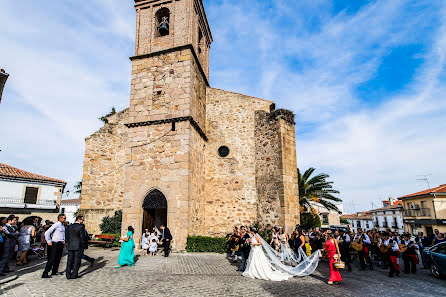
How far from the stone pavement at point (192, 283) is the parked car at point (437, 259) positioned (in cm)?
28

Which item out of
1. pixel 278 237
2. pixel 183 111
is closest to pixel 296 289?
pixel 278 237

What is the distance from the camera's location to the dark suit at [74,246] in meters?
6.67

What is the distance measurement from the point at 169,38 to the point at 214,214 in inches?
410

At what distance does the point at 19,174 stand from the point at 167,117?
18700 millimetres

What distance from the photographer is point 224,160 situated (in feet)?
50.5

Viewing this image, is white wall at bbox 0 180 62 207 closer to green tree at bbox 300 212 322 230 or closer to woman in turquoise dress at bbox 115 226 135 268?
woman in turquoise dress at bbox 115 226 135 268

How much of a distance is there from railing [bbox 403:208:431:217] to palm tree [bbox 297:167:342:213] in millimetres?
15191

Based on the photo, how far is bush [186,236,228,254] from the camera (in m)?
11.4

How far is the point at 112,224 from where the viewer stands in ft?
47.3

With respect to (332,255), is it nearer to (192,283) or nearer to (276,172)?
(192,283)

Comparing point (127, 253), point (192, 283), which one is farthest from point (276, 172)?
point (192, 283)

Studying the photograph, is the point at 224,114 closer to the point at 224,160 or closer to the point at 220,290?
the point at 224,160

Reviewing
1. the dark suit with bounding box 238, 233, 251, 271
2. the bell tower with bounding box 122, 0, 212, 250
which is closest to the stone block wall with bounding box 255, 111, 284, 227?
the bell tower with bounding box 122, 0, 212, 250

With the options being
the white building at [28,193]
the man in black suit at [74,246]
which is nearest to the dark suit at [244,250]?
the man in black suit at [74,246]
